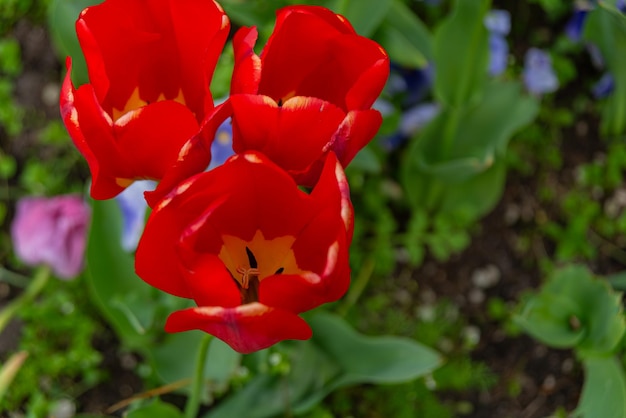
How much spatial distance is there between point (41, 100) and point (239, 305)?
1.11 metres

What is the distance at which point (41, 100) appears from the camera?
1.53 metres

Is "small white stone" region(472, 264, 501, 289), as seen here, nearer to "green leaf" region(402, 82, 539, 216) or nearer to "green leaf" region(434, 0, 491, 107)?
"green leaf" region(402, 82, 539, 216)

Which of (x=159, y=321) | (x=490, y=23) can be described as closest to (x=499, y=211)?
(x=490, y=23)

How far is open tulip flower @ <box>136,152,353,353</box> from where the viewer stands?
1.90 ft

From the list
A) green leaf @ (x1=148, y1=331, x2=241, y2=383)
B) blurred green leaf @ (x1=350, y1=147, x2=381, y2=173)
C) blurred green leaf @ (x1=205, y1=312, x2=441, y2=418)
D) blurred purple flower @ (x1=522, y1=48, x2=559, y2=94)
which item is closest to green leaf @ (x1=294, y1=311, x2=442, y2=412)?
blurred green leaf @ (x1=205, y1=312, x2=441, y2=418)

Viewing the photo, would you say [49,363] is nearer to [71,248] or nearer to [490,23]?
[71,248]

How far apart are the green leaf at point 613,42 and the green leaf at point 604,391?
46 centimetres

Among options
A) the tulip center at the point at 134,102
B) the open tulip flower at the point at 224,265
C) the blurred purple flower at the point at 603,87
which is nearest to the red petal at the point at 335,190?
the open tulip flower at the point at 224,265

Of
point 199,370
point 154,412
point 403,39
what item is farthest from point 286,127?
point 403,39

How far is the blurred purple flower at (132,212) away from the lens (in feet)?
3.54

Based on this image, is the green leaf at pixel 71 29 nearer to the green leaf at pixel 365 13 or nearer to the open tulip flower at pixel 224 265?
the green leaf at pixel 365 13

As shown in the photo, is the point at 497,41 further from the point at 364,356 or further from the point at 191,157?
the point at 191,157

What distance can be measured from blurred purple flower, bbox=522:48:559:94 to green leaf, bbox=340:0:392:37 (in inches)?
19.6

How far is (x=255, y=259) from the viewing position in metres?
0.76
